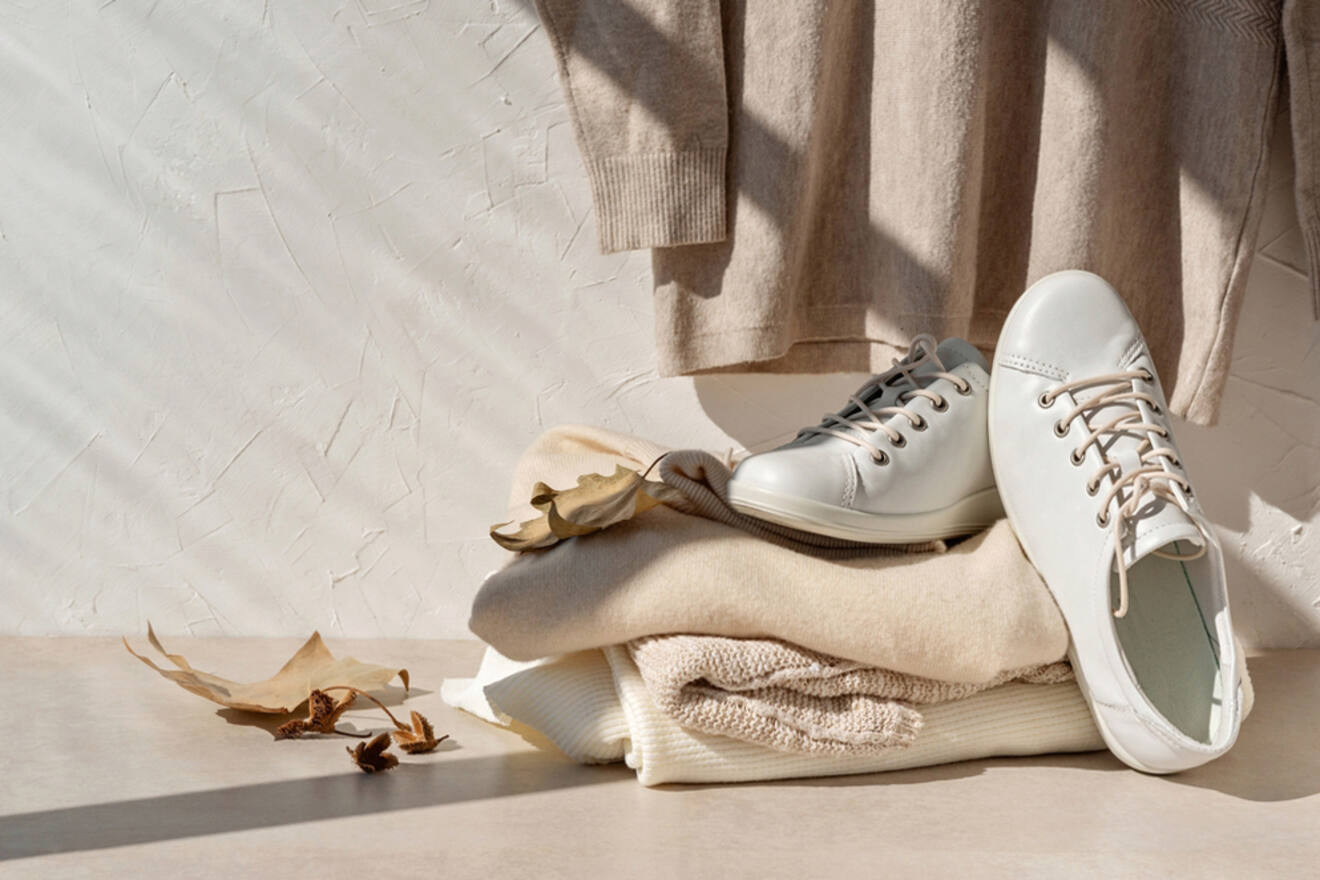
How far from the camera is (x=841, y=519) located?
75cm

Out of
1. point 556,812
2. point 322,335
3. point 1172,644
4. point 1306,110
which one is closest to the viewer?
point 556,812

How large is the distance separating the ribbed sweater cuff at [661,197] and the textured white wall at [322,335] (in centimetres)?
11

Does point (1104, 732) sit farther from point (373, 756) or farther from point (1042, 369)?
point (373, 756)

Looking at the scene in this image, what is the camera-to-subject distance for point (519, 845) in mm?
620

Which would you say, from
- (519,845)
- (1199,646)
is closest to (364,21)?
(519,845)

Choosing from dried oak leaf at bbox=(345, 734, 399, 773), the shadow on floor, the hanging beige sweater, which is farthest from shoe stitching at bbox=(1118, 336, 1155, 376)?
dried oak leaf at bbox=(345, 734, 399, 773)

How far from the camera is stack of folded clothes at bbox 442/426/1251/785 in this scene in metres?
0.70

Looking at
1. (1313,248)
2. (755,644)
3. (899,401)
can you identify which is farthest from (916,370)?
(1313,248)

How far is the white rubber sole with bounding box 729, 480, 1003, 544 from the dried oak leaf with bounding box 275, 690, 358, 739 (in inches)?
12.4

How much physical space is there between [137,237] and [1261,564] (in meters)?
1.02

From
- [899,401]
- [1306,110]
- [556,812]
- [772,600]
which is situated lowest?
[556,812]

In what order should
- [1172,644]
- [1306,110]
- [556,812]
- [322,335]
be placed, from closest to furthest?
[556,812] < [1172,644] < [1306,110] < [322,335]

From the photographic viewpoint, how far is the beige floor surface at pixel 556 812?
0.60m

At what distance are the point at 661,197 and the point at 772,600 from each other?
34cm
